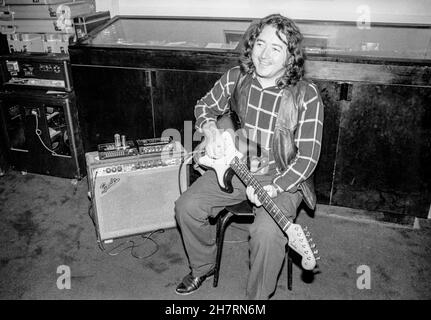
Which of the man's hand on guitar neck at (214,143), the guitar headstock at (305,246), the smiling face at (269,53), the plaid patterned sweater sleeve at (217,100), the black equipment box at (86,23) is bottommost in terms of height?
the guitar headstock at (305,246)

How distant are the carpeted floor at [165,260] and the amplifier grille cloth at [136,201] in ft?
0.45

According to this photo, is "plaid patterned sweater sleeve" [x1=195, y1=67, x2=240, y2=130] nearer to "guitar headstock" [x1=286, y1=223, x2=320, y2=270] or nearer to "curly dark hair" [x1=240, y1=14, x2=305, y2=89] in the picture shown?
"curly dark hair" [x1=240, y1=14, x2=305, y2=89]

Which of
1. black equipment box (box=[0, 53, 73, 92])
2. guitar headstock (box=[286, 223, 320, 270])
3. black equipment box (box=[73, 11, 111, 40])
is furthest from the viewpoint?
black equipment box (box=[0, 53, 73, 92])

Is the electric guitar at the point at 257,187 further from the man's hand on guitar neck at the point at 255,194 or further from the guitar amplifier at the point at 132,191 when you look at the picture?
the guitar amplifier at the point at 132,191

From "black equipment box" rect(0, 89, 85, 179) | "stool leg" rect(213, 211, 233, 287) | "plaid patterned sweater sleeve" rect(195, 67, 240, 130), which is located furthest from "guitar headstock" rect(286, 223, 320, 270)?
"black equipment box" rect(0, 89, 85, 179)

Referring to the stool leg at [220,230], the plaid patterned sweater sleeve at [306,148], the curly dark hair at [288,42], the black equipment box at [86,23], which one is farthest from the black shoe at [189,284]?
the black equipment box at [86,23]

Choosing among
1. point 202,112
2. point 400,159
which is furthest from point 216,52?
point 400,159

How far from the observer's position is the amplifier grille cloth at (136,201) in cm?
256

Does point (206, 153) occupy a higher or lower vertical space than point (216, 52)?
lower

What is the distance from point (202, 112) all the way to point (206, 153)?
12.5 inches

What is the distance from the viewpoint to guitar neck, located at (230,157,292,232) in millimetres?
1840

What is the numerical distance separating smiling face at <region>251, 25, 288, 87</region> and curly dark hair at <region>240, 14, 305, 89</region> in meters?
0.03
